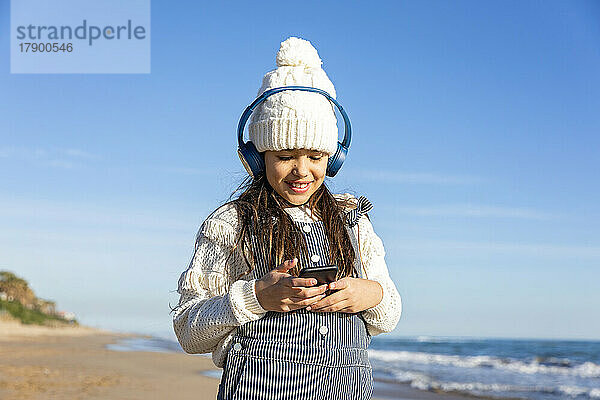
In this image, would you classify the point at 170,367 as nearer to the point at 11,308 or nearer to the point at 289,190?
the point at 289,190

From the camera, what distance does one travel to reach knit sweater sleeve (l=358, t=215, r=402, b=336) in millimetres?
2289

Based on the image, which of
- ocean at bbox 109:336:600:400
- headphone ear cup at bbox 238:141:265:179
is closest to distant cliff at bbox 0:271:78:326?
ocean at bbox 109:336:600:400

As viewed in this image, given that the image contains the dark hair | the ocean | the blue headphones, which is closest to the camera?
the dark hair

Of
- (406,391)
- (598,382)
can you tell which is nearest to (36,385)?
(406,391)

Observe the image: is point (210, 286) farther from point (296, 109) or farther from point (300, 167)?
point (296, 109)

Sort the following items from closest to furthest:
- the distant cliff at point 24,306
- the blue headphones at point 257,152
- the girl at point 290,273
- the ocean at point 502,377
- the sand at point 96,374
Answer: the girl at point 290,273 → the blue headphones at point 257,152 → the sand at point 96,374 → the ocean at point 502,377 → the distant cliff at point 24,306

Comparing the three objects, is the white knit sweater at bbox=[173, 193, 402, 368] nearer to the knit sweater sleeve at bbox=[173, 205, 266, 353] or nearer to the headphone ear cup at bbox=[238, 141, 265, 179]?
the knit sweater sleeve at bbox=[173, 205, 266, 353]

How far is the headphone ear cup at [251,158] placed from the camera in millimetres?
2412

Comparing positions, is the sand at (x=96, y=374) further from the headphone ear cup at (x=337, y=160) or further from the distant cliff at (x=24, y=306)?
the distant cliff at (x=24, y=306)

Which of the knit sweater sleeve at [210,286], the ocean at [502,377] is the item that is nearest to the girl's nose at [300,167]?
the knit sweater sleeve at [210,286]

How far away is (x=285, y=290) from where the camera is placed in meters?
2.00

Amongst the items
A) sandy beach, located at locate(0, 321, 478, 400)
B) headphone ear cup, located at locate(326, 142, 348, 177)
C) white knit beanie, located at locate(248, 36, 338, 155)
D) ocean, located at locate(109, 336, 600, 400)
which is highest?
white knit beanie, located at locate(248, 36, 338, 155)

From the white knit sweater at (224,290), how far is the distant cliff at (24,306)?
2116cm

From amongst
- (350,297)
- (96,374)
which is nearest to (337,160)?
(350,297)
